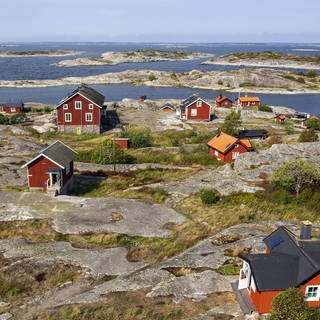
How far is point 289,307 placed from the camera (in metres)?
16.6

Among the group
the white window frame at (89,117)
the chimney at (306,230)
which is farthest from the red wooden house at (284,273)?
the white window frame at (89,117)

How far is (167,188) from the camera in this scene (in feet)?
129

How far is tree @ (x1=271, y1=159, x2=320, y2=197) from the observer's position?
34.4 metres

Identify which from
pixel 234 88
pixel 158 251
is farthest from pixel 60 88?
pixel 158 251

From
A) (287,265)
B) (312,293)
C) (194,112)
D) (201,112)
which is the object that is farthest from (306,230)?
(201,112)

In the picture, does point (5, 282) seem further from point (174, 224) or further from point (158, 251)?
point (174, 224)

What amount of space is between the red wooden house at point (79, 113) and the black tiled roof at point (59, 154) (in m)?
24.0

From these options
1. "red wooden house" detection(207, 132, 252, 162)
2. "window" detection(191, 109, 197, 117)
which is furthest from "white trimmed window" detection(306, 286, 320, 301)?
"window" detection(191, 109, 197, 117)

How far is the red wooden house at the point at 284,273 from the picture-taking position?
18.4 meters

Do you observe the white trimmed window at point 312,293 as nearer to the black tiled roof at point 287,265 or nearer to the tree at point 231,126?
the black tiled roof at point 287,265

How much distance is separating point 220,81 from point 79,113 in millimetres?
91736

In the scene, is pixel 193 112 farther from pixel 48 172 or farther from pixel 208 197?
pixel 48 172

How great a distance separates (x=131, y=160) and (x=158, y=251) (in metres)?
24.0

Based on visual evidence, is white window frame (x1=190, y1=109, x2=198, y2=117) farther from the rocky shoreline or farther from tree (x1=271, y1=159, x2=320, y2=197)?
the rocky shoreline
